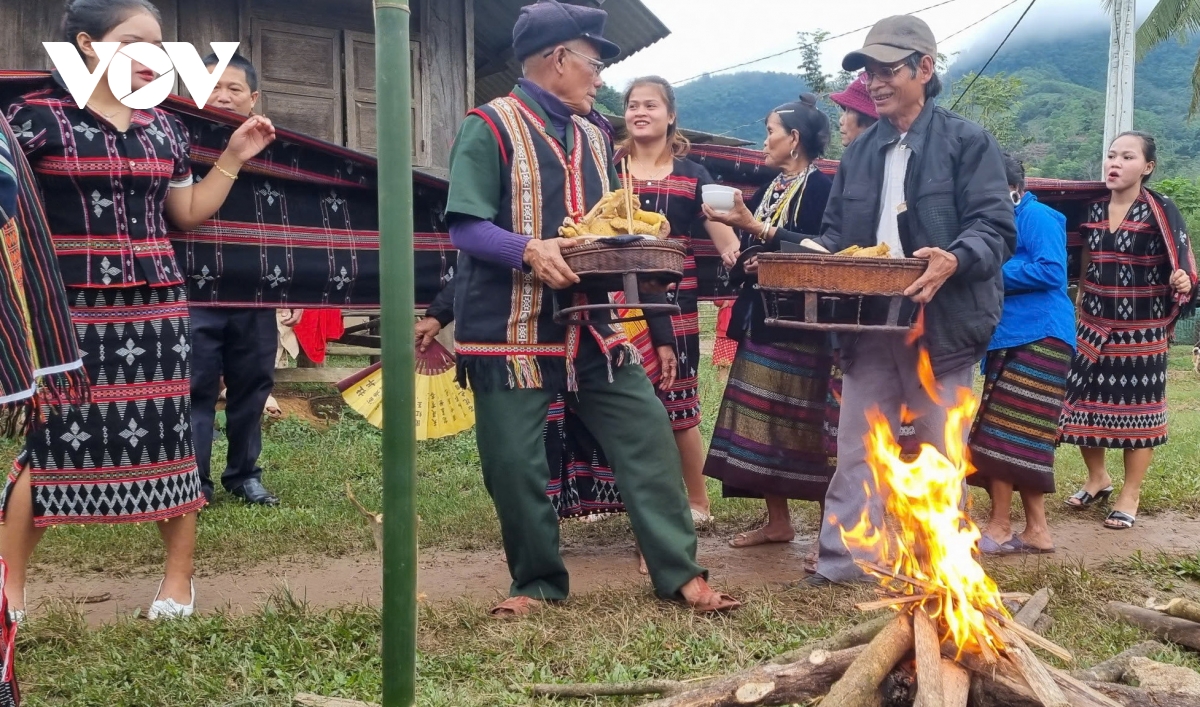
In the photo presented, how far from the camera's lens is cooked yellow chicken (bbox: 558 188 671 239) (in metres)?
3.52

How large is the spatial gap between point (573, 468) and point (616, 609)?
3.79 ft

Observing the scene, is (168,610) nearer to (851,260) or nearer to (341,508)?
(341,508)

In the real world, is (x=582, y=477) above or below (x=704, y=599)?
above

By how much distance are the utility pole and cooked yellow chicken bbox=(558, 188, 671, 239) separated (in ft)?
45.1

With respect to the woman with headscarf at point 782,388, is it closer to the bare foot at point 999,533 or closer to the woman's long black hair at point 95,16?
the bare foot at point 999,533

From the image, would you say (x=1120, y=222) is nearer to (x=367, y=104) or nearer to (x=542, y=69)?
(x=542, y=69)

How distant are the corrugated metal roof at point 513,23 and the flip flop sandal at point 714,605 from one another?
715 centimetres

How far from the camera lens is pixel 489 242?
3518 millimetres

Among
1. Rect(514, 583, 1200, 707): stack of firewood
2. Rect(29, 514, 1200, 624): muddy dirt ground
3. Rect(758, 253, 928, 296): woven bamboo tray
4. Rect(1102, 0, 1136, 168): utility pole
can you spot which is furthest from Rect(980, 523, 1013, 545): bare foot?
Rect(1102, 0, 1136, 168): utility pole

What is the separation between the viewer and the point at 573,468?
4.75m

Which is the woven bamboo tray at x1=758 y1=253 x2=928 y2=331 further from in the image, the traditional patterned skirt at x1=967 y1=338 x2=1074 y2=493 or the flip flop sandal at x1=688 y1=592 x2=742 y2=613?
the traditional patterned skirt at x1=967 y1=338 x2=1074 y2=493

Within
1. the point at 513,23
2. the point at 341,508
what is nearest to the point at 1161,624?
the point at 341,508

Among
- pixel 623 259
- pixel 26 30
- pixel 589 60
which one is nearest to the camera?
pixel 623 259

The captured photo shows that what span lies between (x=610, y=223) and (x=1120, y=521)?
357 centimetres
